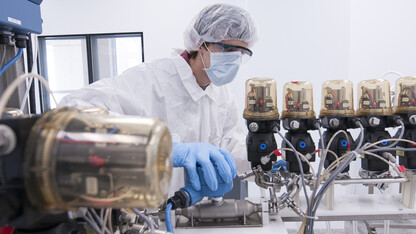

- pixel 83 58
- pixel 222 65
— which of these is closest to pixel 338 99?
pixel 222 65

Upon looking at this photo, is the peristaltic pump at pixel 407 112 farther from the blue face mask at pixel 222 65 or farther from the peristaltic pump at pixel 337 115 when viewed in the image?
the blue face mask at pixel 222 65

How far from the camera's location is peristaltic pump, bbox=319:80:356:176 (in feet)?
3.43

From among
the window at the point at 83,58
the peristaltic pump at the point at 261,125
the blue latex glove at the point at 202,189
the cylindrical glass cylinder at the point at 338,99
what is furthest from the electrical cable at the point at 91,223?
the window at the point at 83,58

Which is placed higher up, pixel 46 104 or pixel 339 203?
pixel 46 104

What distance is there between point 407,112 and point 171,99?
99 centimetres

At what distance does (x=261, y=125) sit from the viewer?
102cm

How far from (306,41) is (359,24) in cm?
53


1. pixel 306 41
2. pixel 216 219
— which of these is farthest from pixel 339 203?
pixel 306 41

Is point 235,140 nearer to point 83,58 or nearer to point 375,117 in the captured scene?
point 375,117

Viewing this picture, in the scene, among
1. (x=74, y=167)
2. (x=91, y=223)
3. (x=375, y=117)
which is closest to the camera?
(x=74, y=167)

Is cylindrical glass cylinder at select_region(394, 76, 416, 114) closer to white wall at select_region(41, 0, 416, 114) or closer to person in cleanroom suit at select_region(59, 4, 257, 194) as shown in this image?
person in cleanroom suit at select_region(59, 4, 257, 194)

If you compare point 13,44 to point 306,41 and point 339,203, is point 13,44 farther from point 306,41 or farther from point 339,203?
point 306,41

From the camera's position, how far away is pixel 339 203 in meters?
1.09

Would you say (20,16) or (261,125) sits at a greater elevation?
(20,16)
